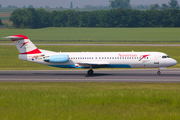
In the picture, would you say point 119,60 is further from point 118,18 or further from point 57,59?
point 118,18

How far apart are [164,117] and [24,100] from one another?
10774 millimetres

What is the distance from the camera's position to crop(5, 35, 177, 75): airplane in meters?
39.7

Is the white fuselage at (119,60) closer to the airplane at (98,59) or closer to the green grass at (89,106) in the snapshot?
the airplane at (98,59)

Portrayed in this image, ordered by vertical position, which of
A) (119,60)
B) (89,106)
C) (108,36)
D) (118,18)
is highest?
(118,18)

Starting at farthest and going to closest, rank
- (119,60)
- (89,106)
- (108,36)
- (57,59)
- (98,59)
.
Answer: (108,36)
(98,59)
(57,59)
(119,60)
(89,106)

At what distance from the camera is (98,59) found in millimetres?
40094

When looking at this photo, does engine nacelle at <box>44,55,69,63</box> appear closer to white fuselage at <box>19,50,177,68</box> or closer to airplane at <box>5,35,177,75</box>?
airplane at <box>5,35,177,75</box>

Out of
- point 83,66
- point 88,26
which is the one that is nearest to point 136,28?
point 88,26

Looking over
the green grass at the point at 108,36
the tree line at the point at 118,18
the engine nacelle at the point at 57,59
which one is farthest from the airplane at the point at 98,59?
the tree line at the point at 118,18

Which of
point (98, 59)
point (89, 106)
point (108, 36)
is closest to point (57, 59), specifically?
point (98, 59)

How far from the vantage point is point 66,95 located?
23250mm

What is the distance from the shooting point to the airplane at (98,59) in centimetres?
3966

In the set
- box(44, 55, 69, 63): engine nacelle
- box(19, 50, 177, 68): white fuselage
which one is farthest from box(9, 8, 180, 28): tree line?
box(44, 55, 69, 63): engine nacelle

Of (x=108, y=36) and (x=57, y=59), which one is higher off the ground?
(x=57, y=59)
